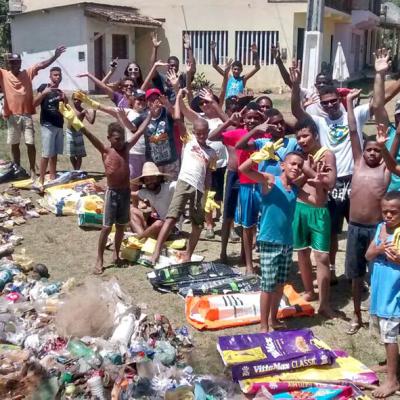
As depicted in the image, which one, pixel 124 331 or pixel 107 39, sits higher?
pixel 107 39

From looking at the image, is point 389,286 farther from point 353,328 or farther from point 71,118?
point 71,118

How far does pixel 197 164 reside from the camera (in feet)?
21.1

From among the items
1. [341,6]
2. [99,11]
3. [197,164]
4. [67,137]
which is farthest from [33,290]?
[341,6]

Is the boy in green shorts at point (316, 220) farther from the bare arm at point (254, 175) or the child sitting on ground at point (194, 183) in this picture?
the child sitting on ground at point (194, 183)

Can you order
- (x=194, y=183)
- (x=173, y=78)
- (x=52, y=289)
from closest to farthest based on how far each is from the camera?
(x=52, y=289), (x=194, y=183), (x=173, y=78)

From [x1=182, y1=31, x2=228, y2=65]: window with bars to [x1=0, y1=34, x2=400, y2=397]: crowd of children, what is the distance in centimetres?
1811

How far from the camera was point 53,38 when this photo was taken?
2438 centimetres

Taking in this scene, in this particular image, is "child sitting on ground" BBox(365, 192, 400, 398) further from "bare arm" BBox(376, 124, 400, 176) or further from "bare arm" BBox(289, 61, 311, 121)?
"bare arm" BBox(289, 61, 311, 121)

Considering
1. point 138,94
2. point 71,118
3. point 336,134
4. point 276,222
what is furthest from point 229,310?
point 138,94

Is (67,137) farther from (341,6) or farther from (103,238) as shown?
(341,6)

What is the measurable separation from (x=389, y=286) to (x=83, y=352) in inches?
87.6

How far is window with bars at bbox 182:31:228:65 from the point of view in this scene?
26188mm

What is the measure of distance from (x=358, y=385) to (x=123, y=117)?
4.20 m

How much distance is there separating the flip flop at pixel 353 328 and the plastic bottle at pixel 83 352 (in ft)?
7.01
